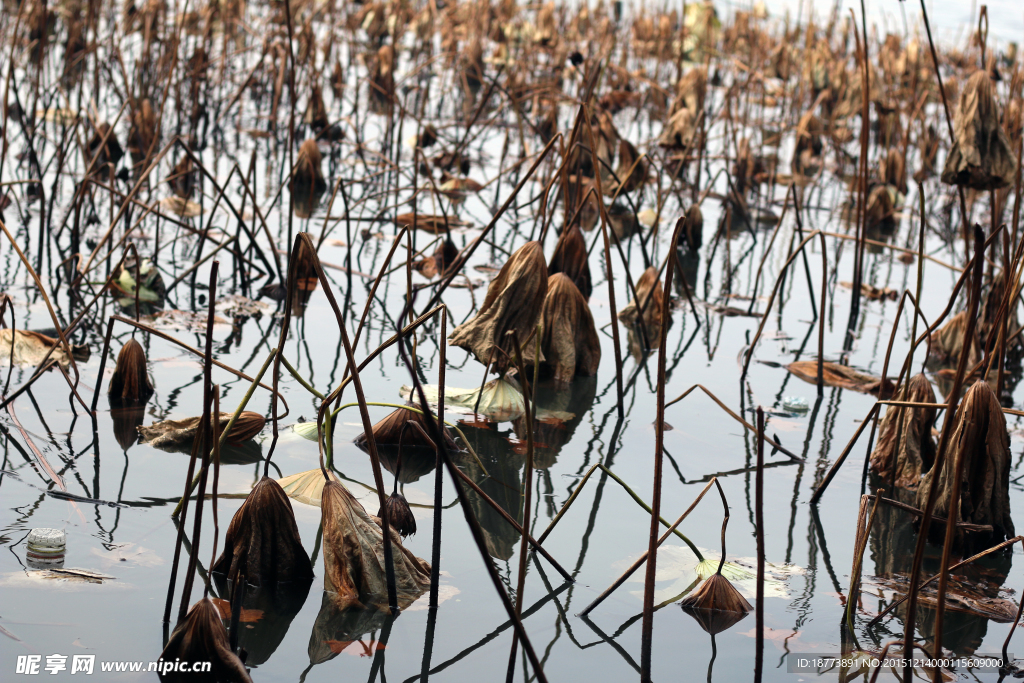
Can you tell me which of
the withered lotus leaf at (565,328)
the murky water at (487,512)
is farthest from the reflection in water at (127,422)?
the withered lotus leaf at (565,328)

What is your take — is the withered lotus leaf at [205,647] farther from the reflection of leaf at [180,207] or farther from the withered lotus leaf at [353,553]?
the reflection of leaf at [180,207]

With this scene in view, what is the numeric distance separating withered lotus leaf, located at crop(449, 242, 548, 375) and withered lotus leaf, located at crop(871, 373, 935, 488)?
2.19 ft

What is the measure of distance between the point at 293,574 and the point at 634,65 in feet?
25.1

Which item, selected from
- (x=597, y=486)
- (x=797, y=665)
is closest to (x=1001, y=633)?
(x=797, y=665)

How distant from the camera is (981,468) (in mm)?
1483

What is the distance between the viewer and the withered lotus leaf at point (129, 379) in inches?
72.0

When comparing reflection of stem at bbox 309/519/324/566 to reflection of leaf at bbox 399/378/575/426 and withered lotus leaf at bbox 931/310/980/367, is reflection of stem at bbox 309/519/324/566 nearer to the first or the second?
reflection of leaf at bbox 399/378/575/426

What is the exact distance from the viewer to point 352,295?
8.98 feet

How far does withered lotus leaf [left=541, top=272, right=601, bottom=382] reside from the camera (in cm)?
204

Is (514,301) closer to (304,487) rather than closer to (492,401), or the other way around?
(492,401)

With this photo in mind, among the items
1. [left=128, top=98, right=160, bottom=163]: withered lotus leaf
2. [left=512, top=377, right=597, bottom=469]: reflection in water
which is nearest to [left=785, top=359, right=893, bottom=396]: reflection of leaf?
[left=512, top=377, right=597, bottom=469]: reflection in water

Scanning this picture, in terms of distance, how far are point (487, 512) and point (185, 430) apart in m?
0.55

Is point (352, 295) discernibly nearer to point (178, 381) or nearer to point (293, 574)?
point (178, 381)

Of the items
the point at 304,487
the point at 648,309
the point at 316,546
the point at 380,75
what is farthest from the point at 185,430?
the point at 380,75
